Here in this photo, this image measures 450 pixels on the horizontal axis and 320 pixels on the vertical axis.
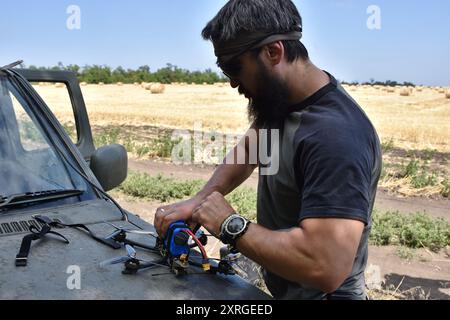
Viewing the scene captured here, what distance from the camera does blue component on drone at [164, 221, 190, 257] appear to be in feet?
6.81

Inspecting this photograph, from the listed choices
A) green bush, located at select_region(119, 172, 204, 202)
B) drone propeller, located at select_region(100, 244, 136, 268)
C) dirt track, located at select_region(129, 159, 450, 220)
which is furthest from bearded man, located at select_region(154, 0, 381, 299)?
dirt track, located at select_region(129, 159, 450, 220)

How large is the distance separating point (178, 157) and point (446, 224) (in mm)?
6821

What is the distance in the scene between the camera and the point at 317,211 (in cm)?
186

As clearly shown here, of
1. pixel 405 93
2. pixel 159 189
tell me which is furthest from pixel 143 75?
pixel 159 189

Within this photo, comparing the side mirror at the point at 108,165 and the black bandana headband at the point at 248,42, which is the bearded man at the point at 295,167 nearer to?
the black bandana headband at the point at 248,42

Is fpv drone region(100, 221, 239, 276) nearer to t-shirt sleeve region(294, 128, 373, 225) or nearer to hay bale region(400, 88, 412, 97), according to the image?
t-shirt sleeve region(294, 128, 373, 225)

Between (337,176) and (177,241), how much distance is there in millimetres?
637

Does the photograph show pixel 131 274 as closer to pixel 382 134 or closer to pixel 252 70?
pixel 252 70

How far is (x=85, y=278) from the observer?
190 centimetres

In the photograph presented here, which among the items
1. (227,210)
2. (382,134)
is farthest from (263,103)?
(382,134)

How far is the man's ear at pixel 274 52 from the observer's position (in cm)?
205

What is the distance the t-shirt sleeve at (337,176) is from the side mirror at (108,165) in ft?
4.58

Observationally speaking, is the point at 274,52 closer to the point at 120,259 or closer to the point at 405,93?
the point at 120,259

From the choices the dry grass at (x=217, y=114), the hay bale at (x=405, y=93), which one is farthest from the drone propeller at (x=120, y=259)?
the hay bale at (x=405, y=93)
